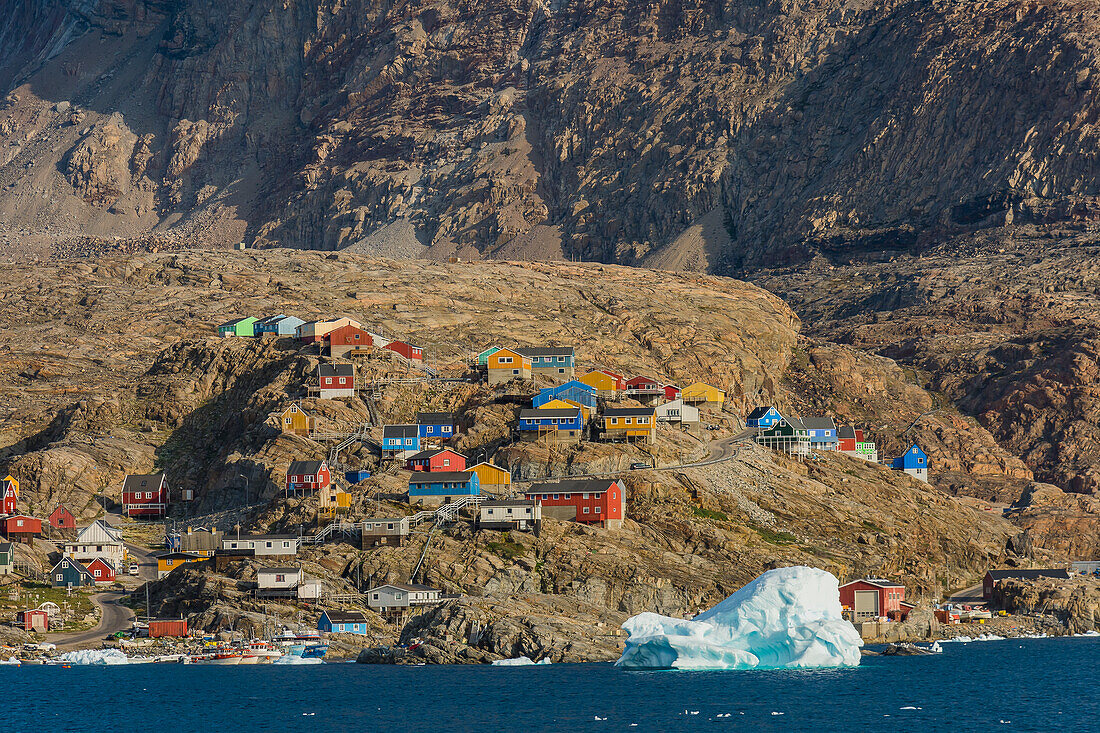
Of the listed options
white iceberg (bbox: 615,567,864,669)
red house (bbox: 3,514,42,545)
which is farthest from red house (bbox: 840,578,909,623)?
red house (bbox: 3,514,42,545)

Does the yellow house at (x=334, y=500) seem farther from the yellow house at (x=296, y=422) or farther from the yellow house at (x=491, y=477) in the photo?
the yellow house at (x=296, y=422)

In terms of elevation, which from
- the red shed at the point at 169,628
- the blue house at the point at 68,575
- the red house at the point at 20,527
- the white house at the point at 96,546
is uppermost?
the red house at the point at 20,527

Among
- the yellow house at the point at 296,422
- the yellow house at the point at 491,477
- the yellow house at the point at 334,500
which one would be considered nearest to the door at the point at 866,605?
the yellow house at the point at 491,477

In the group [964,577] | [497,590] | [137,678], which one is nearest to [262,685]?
[137,678]

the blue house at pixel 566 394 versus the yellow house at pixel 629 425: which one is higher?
the blue house at pixel 566 394

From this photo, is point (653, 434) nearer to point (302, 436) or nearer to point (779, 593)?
point (302, 436)

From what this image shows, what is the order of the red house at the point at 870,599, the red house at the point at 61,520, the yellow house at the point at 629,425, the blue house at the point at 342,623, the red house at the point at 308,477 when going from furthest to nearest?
the yellow house at the point at 629,425, the red house at the point at 61,520, the red house at the point at 308,477, the red house at the point at 870,599, the blue house at the point at 342,623

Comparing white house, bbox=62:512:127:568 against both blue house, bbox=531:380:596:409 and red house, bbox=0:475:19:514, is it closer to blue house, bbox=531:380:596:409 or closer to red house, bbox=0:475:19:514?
Answer: red house, bbox=0:475:19:514

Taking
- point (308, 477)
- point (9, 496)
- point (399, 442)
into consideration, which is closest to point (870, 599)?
point (399, 442)
